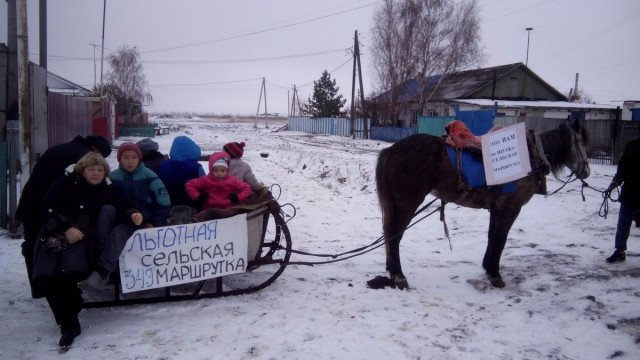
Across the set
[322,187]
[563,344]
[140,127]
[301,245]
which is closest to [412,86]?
[140,127]

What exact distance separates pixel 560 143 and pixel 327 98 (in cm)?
4029

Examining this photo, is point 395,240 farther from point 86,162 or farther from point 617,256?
point 86,162

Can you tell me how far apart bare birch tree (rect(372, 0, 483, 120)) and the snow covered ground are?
86.8 ft

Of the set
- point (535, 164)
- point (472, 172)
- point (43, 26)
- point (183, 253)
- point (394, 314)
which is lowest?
point (394, 314)

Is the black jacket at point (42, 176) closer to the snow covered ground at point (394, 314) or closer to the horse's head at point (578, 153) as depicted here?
the snow covered ground at point (394, 314)

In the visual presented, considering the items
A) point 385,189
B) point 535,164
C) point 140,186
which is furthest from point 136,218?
point 535,164

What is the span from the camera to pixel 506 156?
4.74 m

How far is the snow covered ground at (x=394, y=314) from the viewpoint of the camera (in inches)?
133

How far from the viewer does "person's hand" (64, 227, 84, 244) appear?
3.37 metres

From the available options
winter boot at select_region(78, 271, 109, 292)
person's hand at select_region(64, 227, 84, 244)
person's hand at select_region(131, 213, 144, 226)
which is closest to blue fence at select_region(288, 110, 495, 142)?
person's hand at select_region(131, 213, 144, 226)

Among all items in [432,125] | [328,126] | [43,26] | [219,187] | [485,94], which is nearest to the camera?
[219,187]

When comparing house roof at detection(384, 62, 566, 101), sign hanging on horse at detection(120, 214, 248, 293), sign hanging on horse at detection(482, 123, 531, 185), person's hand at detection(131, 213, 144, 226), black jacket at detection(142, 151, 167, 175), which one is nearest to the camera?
person's hand at detection(131, 213, 144, 226)

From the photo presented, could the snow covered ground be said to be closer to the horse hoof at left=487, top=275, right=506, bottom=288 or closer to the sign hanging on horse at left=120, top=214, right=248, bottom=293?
the horse hoof at left=487, top=275, right=506, bottom=288

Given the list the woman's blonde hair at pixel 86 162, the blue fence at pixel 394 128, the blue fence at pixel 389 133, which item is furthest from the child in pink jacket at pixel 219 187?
the blue fence at pixel 389 133
